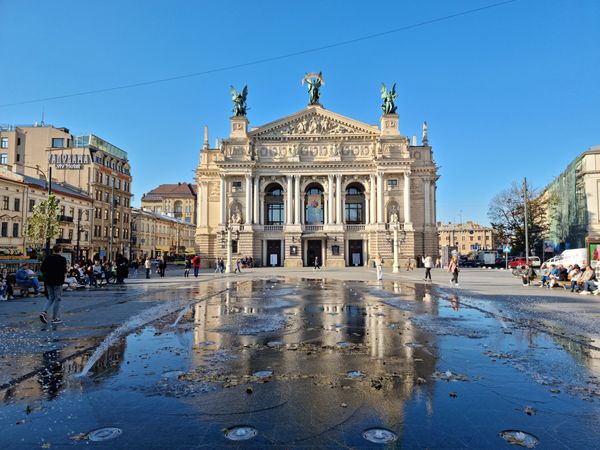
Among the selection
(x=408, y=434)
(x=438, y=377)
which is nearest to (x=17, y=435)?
(x=408, y=434)

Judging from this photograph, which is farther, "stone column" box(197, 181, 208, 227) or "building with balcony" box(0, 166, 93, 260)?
"stone column" box(197, 181, 208, 227)

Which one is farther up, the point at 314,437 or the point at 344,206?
the point at 344,206

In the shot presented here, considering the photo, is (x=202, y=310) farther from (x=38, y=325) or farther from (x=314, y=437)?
(x=314, y=437)

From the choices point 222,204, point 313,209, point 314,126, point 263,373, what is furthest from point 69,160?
point 263,373

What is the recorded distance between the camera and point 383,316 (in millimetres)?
12133

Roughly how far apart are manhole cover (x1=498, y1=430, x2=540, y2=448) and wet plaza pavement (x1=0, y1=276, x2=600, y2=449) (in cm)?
2

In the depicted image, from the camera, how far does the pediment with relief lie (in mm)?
64625

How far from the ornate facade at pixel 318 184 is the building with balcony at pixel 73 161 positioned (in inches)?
662

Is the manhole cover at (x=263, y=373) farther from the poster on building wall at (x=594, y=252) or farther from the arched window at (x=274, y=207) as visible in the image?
the arched window at (x=274, y=207)

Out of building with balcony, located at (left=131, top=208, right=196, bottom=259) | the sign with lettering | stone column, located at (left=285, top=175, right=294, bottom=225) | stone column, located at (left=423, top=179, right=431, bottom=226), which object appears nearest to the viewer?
stone column, located at (left=285, top=175, right=294, bottom=225)

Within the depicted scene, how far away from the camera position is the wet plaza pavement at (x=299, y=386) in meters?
4.24

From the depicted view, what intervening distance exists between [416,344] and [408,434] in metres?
4.27

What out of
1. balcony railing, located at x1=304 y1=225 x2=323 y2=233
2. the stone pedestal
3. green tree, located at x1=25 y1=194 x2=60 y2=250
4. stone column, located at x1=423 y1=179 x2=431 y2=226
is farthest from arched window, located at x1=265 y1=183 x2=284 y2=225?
green tree, located at x1=25 y1=194 x2=60 y2=250

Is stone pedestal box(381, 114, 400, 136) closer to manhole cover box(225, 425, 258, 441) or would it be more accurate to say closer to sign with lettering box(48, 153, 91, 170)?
sign with lettering box(48, 153, 91, 170)
